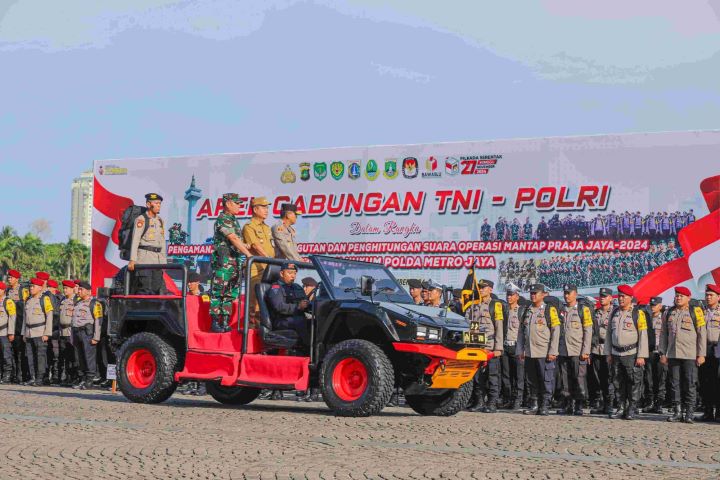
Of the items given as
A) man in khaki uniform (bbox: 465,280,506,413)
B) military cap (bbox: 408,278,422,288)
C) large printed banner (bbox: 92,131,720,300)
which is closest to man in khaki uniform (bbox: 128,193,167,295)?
man in khaki uniform (bbox: 465,280,506,413)

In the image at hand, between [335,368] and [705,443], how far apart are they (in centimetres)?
385

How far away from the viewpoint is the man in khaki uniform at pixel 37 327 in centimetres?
2011

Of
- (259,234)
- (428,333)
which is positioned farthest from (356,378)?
(259,234)

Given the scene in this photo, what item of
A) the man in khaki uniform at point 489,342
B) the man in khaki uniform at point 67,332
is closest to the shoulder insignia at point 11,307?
the man in khaki uniform at point 67,332

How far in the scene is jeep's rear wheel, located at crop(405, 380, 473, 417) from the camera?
42.6 ft

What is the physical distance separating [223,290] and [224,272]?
219 mm

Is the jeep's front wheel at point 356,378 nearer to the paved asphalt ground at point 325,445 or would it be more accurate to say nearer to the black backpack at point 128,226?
the paved asphalt ground at point 325,445

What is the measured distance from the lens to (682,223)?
17078mm

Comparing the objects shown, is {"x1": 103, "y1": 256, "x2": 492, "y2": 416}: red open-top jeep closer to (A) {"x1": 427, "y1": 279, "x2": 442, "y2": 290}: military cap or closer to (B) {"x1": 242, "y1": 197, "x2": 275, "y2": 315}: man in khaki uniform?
(B) {"x1": 242, "y1": 197, "x2": 275, "y2": 315}: man in khaki uniform

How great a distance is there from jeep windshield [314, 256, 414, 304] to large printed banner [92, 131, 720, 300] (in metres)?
5.19

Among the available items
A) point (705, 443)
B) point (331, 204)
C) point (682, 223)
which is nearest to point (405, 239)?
point (331, 204)

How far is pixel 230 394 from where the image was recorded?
47.8 ft

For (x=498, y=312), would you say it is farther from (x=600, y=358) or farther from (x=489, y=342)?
(x=600, y=358)

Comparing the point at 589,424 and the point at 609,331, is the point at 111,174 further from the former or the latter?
the point at 589,424
